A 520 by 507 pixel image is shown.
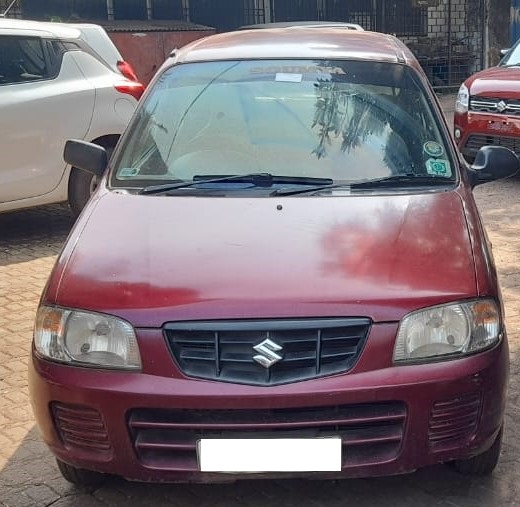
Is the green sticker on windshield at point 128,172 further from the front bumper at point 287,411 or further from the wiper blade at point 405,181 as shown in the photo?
the front bumper at point 287,411

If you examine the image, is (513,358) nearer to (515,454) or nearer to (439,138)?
(515,454)

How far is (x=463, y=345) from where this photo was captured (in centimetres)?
298

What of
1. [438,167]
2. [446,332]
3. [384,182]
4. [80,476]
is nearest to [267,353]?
[446,332]

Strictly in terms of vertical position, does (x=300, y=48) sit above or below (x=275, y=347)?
above

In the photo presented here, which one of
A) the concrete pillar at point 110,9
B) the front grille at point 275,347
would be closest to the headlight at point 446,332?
the front grille at point 275,347

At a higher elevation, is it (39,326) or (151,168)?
(151,168)

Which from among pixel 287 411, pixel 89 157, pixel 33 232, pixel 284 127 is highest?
pixel 284 127

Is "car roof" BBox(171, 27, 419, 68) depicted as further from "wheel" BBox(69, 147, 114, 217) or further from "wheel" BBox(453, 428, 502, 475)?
"wheel" BBox(69, 147, 114, 217)

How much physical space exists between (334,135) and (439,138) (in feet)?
1.63

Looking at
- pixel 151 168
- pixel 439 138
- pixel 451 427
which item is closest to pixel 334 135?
pixel 439 138

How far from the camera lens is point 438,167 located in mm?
3881

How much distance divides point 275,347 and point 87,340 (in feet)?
2.21

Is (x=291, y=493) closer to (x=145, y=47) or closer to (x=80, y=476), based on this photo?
(x=80, y=476)

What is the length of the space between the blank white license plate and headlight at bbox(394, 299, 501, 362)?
15.4 inches
